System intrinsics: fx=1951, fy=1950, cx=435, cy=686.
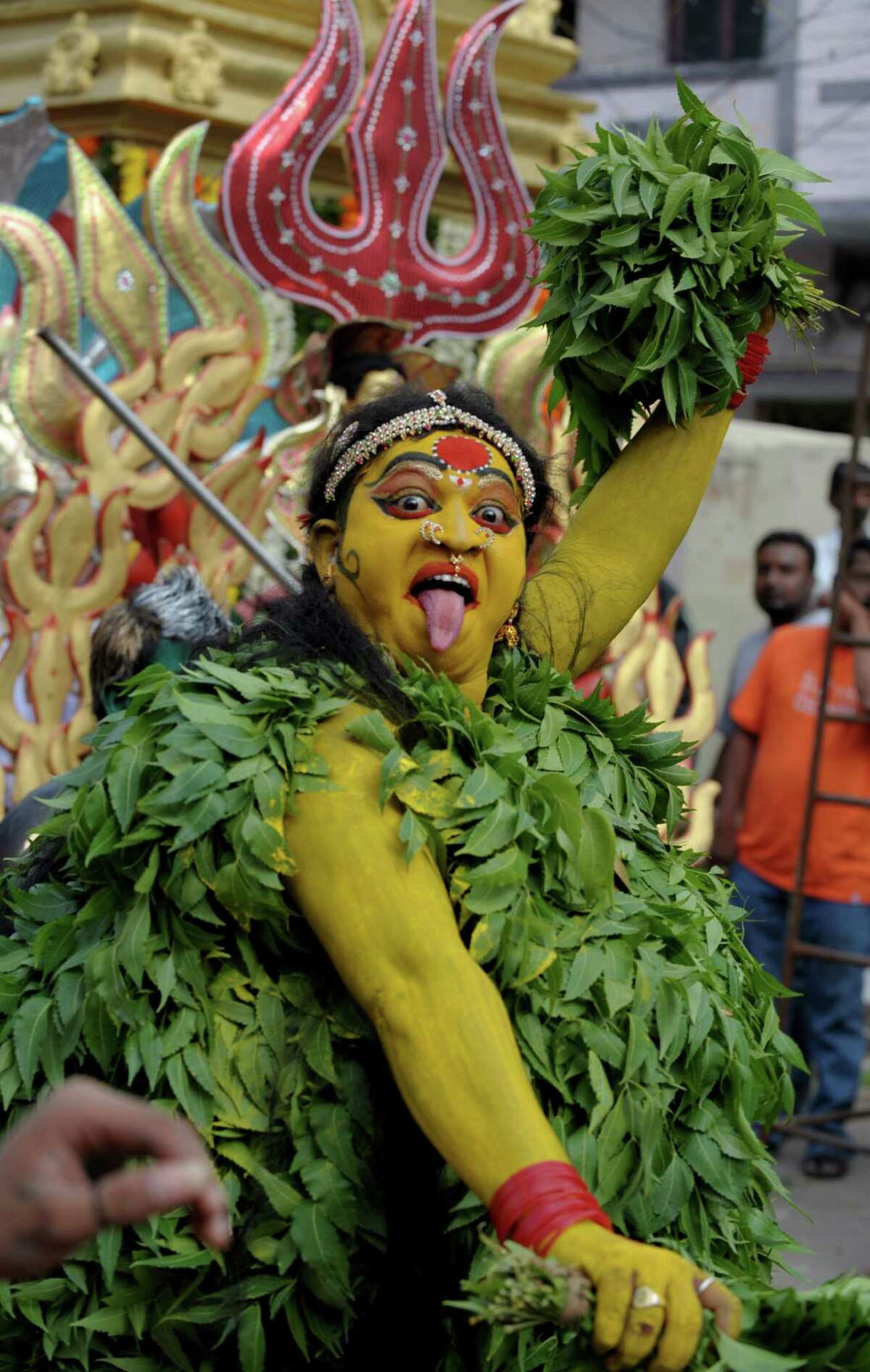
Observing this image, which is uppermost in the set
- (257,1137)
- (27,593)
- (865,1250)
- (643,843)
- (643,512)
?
(643,512)

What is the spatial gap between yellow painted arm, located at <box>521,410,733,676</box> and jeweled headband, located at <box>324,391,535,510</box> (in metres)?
0.17

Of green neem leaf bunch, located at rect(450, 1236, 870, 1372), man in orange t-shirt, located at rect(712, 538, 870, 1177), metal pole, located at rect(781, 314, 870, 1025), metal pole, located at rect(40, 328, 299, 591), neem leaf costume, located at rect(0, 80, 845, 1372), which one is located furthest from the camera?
man in orange t-shirt, located at rect(712, 538, 870, 1177)

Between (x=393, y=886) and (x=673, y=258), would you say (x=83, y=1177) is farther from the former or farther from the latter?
(x=673, y=258)

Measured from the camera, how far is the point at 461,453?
2.32 m

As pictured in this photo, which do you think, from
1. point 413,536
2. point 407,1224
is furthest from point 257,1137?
point 413,536

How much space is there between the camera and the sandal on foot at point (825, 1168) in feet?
17.5

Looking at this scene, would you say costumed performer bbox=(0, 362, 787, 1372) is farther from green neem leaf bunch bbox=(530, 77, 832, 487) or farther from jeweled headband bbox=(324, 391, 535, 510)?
green neem leaf bunch bbox=(530, 77, 832, 487)

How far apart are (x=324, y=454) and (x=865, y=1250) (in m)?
3.06

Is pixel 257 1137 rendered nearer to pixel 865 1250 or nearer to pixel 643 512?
pixel 643 512

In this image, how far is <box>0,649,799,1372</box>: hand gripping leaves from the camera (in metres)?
2.01

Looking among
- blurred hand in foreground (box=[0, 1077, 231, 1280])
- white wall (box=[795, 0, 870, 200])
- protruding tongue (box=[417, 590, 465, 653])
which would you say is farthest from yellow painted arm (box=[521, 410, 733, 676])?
white wall (box=[795, 0, 870, 200])

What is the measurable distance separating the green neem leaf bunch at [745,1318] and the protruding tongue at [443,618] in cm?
72

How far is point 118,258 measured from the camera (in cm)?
527

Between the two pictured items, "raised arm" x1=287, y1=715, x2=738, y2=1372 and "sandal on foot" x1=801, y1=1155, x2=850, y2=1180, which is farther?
"sandal on foot" x1=801, y1=1155, x2=850, y2=1180
